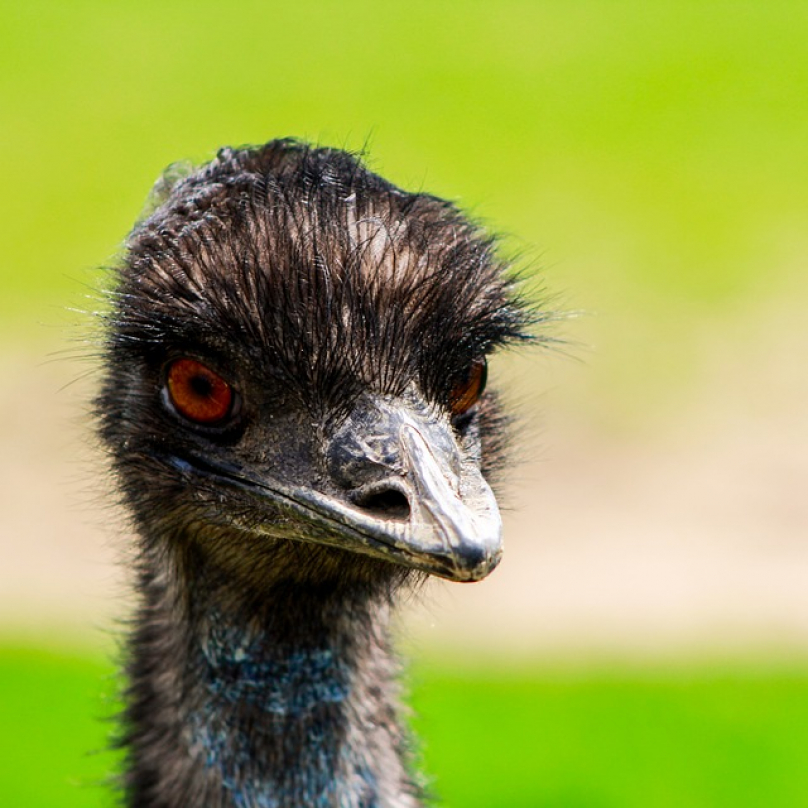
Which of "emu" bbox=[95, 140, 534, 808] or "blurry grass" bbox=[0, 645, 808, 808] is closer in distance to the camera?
"emu" bbox=[95, 140, 534, 808]

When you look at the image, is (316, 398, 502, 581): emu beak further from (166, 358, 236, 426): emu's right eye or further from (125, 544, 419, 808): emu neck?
(125, 544, 419, 808): emu neck

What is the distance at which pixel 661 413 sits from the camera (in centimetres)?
907

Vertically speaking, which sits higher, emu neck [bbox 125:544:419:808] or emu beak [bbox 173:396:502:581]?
emu beak [bbox 173:396:502:581]

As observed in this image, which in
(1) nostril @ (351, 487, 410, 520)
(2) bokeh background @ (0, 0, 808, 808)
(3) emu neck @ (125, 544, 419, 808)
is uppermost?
(2) bokeh background @ (0, 0, 808, 808)

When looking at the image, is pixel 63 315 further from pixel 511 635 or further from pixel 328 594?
pixel 328 594

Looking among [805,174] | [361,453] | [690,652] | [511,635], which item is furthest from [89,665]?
[805,174]

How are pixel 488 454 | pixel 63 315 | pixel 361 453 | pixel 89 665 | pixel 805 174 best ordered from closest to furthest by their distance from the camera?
pixel 361 453 → pixel 488 454 → pixel 89 665 → pixel 63 315 → pixel 805 174

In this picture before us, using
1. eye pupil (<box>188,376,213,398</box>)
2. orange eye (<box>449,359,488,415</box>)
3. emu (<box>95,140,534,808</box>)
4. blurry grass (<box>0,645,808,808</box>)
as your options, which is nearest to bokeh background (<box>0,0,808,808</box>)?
blurry grass (<box>0,645,808,808</box>)

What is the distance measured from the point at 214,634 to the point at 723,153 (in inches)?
445

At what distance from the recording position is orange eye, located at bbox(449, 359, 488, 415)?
8.31 feet

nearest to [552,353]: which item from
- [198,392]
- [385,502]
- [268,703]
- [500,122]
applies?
[268,703]

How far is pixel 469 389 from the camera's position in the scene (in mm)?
2576

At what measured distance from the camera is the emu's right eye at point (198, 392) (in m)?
2.48

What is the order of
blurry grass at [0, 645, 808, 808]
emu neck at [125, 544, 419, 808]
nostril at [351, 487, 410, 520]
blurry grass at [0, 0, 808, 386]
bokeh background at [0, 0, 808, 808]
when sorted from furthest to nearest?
1. blurry grass at [0, 0, 808, 386]
2. bokeh background at [0, 0, 808, 808]
3. blurry grass at [0, 645, 808, 808]
4. emu neck at [125, 544, 419, 808]
5. nostril at [351, 487, 410, 520]
